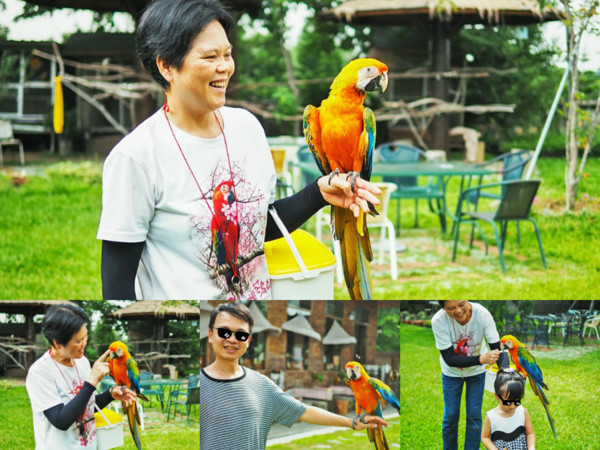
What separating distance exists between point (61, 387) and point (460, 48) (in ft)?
32.6

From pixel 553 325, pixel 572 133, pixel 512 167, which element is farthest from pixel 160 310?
pixel 572 133

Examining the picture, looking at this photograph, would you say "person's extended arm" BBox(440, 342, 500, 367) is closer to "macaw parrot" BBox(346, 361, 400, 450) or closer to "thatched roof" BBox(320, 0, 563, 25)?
"macaw parrot" BBox(346, 361, 400, 450)

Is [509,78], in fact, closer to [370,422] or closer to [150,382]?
[370,422]

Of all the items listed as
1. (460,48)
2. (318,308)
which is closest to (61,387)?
(318,308)

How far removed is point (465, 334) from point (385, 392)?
0.24 metres

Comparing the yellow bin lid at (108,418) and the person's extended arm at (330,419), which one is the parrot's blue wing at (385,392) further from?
the yellow bin lid at (108,418)

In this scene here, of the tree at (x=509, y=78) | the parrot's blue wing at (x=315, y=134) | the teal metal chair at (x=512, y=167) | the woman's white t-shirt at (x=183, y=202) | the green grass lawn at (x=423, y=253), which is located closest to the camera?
the woman's white t-shirt at (x=183, y=202)

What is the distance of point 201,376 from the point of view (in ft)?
5.22

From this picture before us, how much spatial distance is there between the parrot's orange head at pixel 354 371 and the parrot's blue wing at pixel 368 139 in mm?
455

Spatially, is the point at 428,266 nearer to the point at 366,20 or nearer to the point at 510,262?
the point at 510,262

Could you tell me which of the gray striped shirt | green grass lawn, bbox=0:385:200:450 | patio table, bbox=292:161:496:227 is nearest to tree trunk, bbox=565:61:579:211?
patio table, bbox=292:161:496:227

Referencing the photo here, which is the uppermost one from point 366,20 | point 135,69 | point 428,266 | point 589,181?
point 366,20

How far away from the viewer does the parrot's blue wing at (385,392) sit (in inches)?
63.6

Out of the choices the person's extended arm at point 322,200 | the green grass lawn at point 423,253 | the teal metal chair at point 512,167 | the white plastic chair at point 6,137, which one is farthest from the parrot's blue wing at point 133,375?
the white plastic chair at point 6,137
